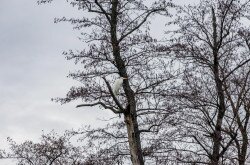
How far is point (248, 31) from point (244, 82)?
1.68 meters

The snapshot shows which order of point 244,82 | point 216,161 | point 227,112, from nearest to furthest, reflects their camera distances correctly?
1. point 216,161
2. point 244,82
3. point 227,112

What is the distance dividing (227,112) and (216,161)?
9.06 feet

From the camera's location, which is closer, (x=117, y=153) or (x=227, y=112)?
(x=117, y=153)

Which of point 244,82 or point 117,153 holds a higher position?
point 244,82

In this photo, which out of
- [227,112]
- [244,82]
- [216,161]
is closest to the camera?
[216,161]

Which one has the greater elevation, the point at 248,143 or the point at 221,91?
the point at 221,91

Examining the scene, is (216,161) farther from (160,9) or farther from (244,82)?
(160,9)

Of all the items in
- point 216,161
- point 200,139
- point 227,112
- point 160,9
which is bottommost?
point 216,161

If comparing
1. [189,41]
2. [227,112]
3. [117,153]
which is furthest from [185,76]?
[117,153]

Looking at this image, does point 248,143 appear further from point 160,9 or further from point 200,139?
point 160,9

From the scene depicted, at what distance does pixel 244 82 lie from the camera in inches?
641

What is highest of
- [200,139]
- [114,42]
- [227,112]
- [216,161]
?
[114,42]

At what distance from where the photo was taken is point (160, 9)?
15812mm

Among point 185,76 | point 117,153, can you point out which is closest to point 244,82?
point 185,76
